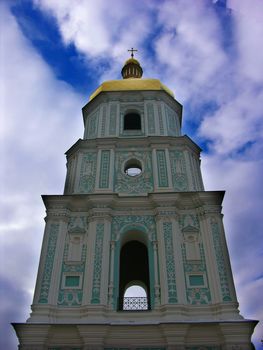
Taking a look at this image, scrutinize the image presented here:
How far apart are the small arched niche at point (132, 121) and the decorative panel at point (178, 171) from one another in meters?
3.18

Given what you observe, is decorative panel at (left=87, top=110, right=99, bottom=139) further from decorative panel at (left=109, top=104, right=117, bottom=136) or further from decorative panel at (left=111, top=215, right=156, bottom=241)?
decorative panel at (left=111, top=215, right=156, bottom=241)

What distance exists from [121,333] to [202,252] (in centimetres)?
388

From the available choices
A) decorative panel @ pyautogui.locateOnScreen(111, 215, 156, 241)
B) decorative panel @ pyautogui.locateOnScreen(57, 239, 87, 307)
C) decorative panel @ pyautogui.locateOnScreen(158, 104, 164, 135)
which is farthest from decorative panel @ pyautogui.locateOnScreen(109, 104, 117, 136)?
decorative panel @ pyautogui.locateOnScreen(57, 239, 87, 307)

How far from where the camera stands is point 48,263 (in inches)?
484

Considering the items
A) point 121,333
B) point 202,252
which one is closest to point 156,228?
point 202,252

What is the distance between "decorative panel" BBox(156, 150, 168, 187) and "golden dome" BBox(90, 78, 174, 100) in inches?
180

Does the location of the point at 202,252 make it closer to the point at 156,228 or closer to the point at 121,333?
the point at 156,228

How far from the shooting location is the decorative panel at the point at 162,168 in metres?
14.7

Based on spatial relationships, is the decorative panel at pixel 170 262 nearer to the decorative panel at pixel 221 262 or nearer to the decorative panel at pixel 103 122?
the decorative panel at pixel 221 262

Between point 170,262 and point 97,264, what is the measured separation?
2.40m

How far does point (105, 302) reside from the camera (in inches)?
445

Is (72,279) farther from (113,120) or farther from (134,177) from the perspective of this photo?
(113,120)

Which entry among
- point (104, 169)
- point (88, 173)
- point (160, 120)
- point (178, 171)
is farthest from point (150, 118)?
point (88, 173)

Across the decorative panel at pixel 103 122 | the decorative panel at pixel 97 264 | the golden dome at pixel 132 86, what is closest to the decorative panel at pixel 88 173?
the decorative panel at pixel 103 122
